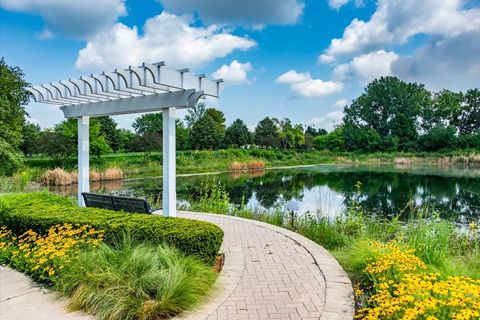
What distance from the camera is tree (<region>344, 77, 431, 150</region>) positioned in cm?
4606

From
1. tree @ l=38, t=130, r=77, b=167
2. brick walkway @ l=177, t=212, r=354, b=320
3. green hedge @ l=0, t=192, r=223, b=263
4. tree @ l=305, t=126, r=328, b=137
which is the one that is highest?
tree @ l=305, t=126, r=328, b=137

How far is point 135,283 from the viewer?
298 centimetres

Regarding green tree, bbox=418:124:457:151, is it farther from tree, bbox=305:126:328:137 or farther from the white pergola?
the white pergola

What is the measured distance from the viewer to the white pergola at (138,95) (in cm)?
484

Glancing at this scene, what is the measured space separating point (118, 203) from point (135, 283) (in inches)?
113

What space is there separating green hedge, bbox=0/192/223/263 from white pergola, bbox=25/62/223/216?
1.31m

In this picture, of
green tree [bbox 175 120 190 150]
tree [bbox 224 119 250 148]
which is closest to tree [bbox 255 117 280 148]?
tree [bbox 224 119 250 148]

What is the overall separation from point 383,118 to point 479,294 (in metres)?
52.4

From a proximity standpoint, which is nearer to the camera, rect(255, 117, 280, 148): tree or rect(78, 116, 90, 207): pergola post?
rect(78, 116, 90, 207): pergola post

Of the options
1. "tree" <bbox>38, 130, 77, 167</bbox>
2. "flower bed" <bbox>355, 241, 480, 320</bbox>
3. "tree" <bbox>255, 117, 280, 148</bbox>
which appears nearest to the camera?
"flower bed" <bbox>355, 241, 480, 320</bbox>

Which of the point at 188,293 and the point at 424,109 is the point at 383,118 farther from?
the point at 188,293

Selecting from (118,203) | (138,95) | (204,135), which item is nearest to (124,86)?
(138,95)

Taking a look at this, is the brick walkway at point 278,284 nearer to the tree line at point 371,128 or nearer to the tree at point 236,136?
the tree line at point 371,128

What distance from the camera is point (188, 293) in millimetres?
3031
